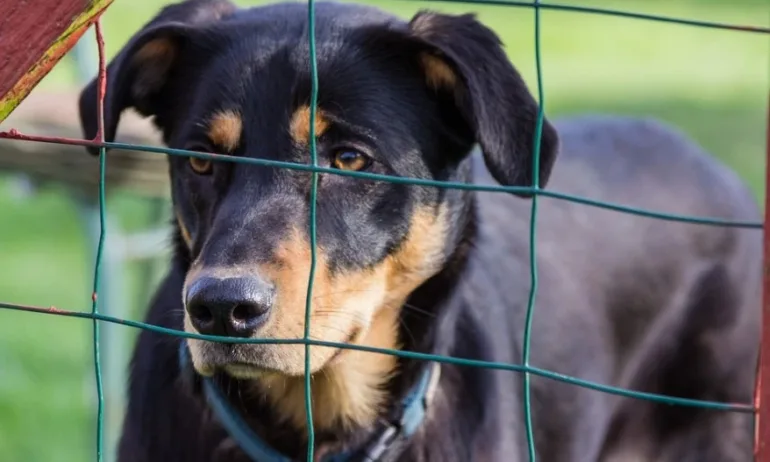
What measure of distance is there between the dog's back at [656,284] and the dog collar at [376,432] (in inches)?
44.0

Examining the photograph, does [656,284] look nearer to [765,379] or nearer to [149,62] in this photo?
[149,62]

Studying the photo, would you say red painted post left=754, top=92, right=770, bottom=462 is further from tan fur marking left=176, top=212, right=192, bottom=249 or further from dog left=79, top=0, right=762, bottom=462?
tan fur marking left=176, top=212, right=192, bottom=249

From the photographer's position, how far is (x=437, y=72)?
10.0 feet

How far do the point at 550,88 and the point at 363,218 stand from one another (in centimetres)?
934

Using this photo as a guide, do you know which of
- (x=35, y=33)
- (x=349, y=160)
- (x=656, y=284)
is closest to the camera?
(x=35, y=33)

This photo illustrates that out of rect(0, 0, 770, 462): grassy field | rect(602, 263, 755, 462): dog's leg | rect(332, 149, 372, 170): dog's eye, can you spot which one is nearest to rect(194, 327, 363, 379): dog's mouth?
rect(332, 149, 372, 170): dog's eye

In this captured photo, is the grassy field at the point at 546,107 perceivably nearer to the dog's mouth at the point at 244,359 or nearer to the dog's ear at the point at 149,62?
the dog's ear at the point at 149,62

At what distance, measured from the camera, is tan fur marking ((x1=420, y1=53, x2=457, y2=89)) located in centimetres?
302

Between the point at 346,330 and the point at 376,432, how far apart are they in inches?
15.2

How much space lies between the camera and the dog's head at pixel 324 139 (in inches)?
105

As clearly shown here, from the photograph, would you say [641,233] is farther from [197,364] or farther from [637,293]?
[197,364]

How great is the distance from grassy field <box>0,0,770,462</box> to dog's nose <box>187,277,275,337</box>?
2369mm

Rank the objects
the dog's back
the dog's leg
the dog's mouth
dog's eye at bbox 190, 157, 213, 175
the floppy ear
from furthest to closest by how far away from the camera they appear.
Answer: the dog's leg, the dog's back, dog's eye at bbox 190, 157, 213, 175, the floppy ear, the dog's mouth

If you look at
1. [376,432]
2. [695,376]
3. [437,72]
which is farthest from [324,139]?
[695,376]
